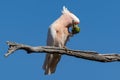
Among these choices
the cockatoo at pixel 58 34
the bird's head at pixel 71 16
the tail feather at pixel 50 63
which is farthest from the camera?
the bird's head at pixel 71 16

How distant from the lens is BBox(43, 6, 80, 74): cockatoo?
21.1 ft

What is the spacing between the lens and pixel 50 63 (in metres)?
6.51

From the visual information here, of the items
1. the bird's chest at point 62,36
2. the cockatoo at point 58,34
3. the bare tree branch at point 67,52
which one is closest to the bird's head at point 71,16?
the cockatoo at point 58,34

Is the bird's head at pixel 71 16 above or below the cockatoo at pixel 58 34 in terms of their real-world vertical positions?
above

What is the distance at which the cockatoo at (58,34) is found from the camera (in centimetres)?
643

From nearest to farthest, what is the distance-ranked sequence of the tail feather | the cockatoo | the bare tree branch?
the bare tree branch
the tail feather
the cockatoo

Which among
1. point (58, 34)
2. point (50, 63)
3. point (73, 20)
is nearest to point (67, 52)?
point (50, 63)

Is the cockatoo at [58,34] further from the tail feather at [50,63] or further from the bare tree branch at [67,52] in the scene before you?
the bare tree branch at [67,52]

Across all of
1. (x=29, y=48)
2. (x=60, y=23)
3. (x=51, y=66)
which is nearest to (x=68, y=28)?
(x=60, y=23)

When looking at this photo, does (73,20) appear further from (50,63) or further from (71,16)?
(50,63)

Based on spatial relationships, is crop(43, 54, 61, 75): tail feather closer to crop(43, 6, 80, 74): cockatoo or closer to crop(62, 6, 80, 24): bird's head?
crop(43, 6, 80, 74): cockatoo

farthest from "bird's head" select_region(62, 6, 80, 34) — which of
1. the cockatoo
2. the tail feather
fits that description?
the tail feather

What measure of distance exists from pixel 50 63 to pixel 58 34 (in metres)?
0.52

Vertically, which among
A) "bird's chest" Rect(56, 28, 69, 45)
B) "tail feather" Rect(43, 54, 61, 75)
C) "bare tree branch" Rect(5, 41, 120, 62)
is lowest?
"tail feather" Rect(43, 54, 61, 75)
